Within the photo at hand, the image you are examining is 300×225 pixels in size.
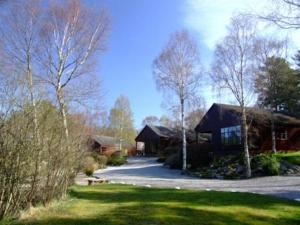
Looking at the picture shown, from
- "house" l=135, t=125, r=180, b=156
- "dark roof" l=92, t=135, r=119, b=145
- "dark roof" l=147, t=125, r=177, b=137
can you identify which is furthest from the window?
"dark roof" l=92, t=135, r=119, b=145

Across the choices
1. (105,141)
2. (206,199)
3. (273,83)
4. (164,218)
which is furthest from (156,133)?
(164,218)

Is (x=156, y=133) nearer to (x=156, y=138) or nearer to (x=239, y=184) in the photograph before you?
(x=156, y=138)

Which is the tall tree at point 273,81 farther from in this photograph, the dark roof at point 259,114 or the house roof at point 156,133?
the house roof at point 156,133

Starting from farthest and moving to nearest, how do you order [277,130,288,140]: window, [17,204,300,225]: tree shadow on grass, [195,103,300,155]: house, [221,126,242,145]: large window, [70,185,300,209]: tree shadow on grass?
1. [277,130,288,140]: window
2. [221,126,242,145]: large window
3. [195,103,300,155]: house
4. [70,185,300,209]: tree shadow on grass
5. [17,204,300,225]: tree shadow on grass

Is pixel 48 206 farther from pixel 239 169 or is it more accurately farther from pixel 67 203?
pixel 239 169

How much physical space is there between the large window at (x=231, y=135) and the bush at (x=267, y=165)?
25.3 feet

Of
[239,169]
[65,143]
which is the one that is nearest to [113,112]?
[239,169]

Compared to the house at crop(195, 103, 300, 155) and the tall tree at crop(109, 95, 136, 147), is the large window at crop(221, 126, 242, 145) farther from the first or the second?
the tall tree at crop(109, 95, 136, 147)

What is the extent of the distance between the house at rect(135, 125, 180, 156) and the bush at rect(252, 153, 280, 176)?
27291mm

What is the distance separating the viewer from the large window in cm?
3130

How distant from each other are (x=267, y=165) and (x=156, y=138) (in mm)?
30977

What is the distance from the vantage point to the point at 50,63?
21.7m

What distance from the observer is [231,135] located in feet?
105

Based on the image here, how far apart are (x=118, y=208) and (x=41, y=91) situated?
326cm
